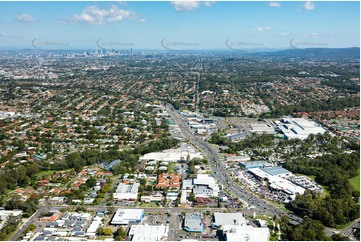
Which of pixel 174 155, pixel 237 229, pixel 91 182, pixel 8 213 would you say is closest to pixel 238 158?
pixel 174 155

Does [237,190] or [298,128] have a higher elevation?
[298,128]

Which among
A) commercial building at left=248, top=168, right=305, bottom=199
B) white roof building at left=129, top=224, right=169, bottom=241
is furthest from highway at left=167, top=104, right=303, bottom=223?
white roof building at left=129, top=224, right=169, bottom=241

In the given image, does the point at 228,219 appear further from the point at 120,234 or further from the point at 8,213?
the point at 8,213

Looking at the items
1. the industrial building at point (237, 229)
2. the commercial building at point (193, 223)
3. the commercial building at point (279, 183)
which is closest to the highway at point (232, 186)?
the industrial building at point (237, 229)

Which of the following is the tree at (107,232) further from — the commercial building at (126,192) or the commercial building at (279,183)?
the commercial building at (279,183)

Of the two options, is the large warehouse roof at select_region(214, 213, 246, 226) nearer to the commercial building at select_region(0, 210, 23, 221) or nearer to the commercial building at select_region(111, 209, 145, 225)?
the commercial building at select_region(111, 209, 145, 225)

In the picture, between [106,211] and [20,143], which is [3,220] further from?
[20,143]
